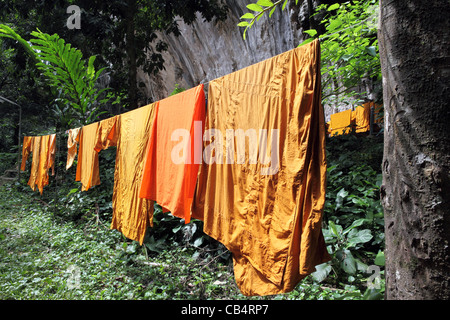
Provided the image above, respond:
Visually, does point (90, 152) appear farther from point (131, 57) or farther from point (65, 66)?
point (131, 57)

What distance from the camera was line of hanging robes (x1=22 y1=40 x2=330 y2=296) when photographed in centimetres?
117

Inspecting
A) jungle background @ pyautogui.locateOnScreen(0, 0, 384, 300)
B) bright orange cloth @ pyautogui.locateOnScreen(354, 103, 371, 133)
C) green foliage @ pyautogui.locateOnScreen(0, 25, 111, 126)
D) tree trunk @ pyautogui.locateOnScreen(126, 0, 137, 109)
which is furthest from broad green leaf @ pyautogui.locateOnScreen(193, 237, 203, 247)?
bright orange cloth @ pyautogui.locateOnScreen(354, 103, 371, 133)

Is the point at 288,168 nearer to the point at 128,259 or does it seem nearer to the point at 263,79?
the point at 263,79

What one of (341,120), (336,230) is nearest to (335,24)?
(336,230)

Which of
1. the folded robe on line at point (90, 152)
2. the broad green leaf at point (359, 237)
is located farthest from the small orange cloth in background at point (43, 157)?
the broad green leaf at point (359, 237)

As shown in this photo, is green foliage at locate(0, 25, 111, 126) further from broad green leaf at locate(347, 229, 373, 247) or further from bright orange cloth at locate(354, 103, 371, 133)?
bright orange cloth at locate(354, 103, 371, 133)

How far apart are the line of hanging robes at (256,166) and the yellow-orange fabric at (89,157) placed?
1742 mm

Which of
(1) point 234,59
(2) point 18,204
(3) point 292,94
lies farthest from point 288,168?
(1) point 234,59

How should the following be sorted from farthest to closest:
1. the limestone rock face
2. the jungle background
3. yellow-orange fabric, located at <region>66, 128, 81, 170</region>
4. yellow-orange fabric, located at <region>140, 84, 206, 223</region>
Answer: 1. the limestone rock face
2. yellow-orange fabric, located at <region>66, 128, 81, 170</region>
3. the jungle background
4. yellow-orange fabric, located at <region>140, 84, 206, 223</region>

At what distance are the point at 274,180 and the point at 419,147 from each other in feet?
2.04

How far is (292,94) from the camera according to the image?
1.25 meters

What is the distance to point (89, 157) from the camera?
149 inches

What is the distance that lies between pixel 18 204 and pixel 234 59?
732cm

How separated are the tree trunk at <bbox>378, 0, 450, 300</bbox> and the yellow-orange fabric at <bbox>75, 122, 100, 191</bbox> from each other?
351 cm
